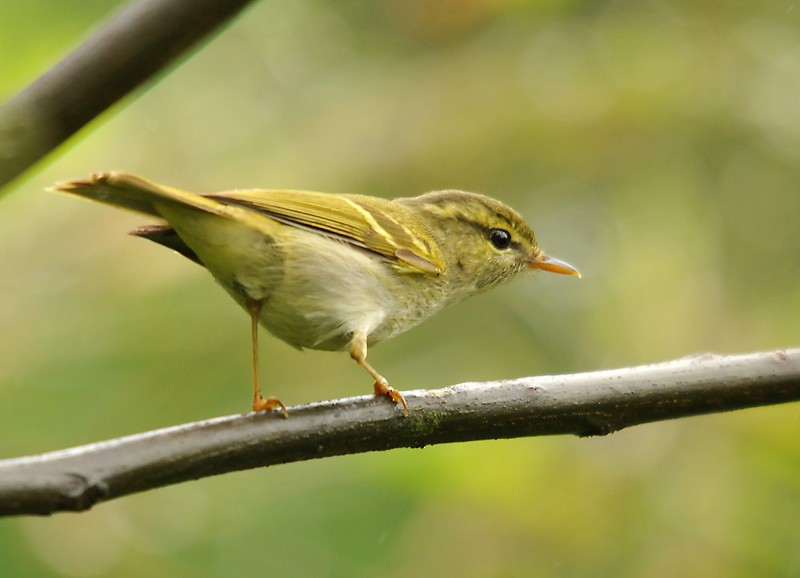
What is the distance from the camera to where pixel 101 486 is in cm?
198

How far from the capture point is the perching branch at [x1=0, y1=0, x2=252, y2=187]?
1461mm

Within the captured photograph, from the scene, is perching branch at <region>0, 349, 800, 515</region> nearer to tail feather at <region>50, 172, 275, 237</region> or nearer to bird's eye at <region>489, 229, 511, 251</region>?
tail feather at <region>50, 172, 275, 237</region>

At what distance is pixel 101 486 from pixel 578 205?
512 cm

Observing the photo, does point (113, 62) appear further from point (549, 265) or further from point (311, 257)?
point (549, 265)

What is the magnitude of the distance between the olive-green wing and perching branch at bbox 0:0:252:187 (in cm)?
178

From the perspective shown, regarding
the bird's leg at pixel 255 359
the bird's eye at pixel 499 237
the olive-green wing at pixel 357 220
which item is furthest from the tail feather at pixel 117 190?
the bird's eye at pixel 499 237

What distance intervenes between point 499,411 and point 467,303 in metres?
3.79

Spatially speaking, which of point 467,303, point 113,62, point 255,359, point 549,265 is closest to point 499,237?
point 549,265

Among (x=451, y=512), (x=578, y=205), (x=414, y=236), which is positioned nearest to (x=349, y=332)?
(x=414, y=236)

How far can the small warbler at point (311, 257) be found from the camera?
124 inches

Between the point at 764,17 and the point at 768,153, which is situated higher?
the point at 764,17

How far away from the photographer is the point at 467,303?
21.3 feet

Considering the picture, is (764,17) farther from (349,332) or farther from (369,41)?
(349,332)

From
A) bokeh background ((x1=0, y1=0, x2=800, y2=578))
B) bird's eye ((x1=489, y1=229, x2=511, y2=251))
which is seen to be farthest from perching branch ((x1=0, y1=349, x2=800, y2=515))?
bird's eye ((x1=489, y1=229, x2=511, y2=251))
